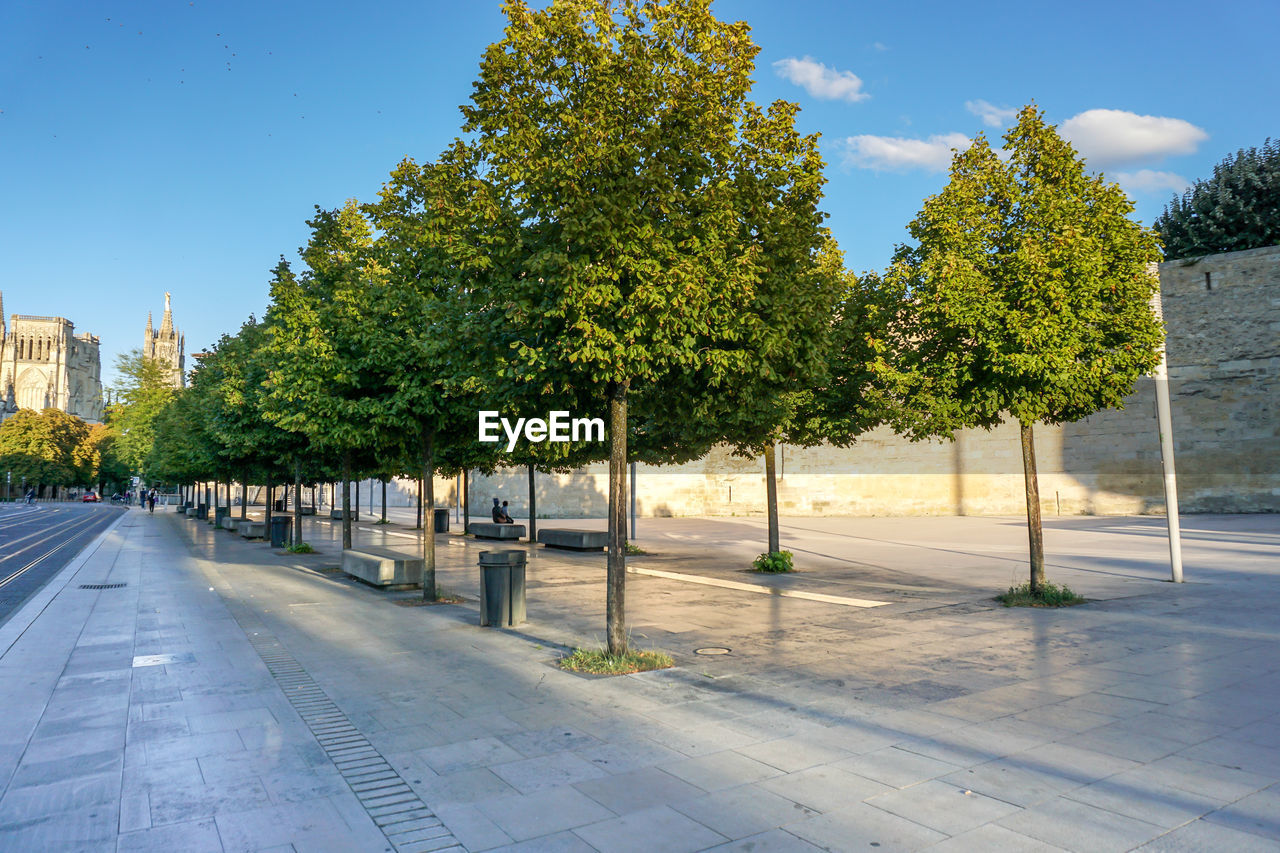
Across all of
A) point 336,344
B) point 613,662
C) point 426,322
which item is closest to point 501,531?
point 336,344

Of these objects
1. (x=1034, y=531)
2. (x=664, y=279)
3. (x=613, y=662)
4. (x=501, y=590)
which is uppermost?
(x=664, y=279)

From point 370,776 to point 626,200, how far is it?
5.28 meters

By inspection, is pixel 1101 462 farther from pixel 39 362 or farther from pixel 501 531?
pixel 39 362

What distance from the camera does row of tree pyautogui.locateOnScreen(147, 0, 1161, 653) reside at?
7.48 metres

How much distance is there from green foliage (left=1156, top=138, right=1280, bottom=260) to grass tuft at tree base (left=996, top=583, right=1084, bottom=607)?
3453 centimetres

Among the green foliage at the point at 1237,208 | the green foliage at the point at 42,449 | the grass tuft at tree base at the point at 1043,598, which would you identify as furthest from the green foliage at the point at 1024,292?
the green foliage at the point at 42,449

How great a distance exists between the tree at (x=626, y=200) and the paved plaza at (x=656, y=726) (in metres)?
2.14

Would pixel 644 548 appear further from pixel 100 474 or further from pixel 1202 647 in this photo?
pixel 100 474

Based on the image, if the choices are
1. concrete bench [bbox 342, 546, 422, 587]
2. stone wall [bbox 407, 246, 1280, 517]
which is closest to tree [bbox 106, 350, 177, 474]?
stone wall [bbox 407, 246, 1280, 517]

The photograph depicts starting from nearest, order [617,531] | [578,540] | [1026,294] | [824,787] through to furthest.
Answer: [824,787] → [617,531] → [1026,294] → [578,540]

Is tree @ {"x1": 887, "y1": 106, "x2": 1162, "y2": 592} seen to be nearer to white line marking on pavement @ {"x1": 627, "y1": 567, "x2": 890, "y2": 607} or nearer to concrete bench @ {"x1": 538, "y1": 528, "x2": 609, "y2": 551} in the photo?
white line marking on pavement @ {"x1": 627, "y1": 567, "x2": 890, "y2": 607}

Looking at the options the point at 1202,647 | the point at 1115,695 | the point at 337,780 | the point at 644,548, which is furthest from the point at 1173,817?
the point at 644,548

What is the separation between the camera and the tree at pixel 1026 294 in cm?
1077

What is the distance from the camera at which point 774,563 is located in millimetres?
16375
